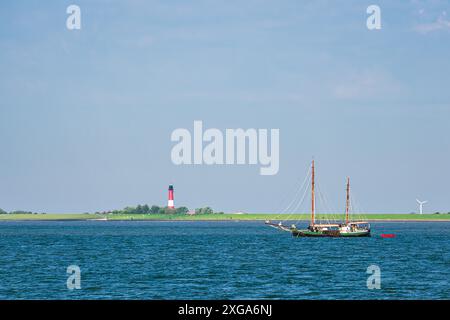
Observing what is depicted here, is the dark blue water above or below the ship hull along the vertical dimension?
above

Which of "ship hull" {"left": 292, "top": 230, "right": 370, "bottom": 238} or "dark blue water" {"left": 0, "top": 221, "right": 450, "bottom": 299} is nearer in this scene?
"dark blue water" {"left": 0, "top": 221, "right": 450, "bottom": 299}

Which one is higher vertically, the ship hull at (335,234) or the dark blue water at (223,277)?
the dark blue water at (223,277)

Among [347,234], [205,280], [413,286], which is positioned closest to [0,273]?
[205,280]

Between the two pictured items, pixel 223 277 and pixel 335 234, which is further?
pixel 335 234

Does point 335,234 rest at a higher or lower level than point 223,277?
lower

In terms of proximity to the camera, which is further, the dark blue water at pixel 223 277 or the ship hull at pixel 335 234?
the ship hull at pixel 335 234
